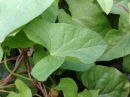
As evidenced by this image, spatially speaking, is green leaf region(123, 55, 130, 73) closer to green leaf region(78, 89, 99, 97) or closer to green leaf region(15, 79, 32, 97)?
green leaf region(78, 89, 99, 97)

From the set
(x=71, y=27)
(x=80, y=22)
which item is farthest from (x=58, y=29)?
(x=80, y=22)

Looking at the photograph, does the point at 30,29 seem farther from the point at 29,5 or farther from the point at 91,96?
the point at 91,96

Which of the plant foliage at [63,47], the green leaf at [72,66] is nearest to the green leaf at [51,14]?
the plant foliage at [63,47]

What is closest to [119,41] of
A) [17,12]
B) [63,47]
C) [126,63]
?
[126,63]

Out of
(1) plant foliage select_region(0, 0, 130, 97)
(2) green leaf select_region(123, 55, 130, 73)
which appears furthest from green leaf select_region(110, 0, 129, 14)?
(2) green leaf select_region(123, 55, 130, 73)

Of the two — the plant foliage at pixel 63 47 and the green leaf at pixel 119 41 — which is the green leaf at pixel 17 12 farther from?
the green leaf at pixel 119 41

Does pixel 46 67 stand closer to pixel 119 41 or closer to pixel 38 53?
pixel 38 53

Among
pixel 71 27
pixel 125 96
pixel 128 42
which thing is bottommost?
pixel 125 96
